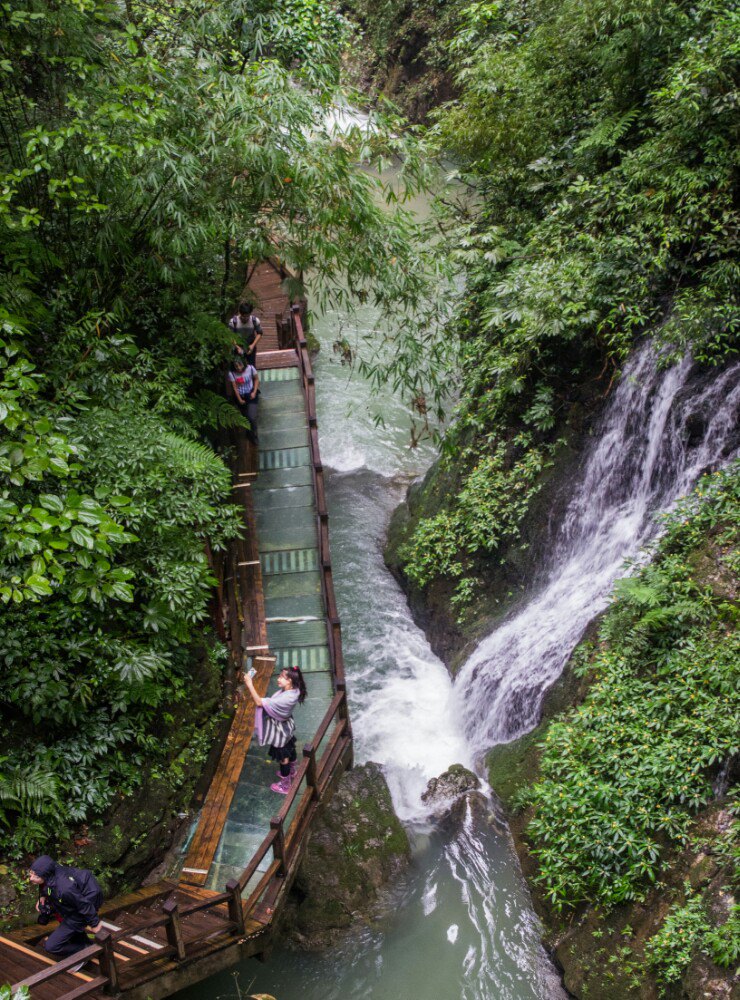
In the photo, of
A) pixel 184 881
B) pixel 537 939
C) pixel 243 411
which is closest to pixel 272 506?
pixel 243 411

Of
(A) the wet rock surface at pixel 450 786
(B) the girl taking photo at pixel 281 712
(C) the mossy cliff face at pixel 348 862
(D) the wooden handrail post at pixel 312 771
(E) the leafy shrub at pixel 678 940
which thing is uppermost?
(B) the girl taking photo at pixel 281 712

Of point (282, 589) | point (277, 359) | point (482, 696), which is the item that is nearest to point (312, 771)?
point (282, 589)

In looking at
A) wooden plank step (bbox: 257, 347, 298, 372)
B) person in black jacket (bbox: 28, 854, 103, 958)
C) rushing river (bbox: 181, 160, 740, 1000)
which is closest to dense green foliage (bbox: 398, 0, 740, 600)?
rushing river (bbox: 181, 160, 740, 1000)

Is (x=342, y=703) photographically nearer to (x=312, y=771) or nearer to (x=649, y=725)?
(x=312, y=771)

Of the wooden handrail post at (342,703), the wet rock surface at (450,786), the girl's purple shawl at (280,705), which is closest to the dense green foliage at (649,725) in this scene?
the wet rock surface at (450,786)

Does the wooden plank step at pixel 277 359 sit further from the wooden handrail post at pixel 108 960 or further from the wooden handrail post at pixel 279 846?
the wooden handrail post at pixel 108 960

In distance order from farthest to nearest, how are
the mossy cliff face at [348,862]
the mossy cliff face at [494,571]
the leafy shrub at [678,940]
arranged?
1. the mossy cliff face at [494,571]
2. the mossy cliff face at [348,862]
3. the leafy shrub at [678,940]

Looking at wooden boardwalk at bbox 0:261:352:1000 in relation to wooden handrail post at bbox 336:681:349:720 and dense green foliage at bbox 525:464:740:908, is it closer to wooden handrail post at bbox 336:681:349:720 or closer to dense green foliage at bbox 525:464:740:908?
wooden handrail post at bbox 336:681:349:720
